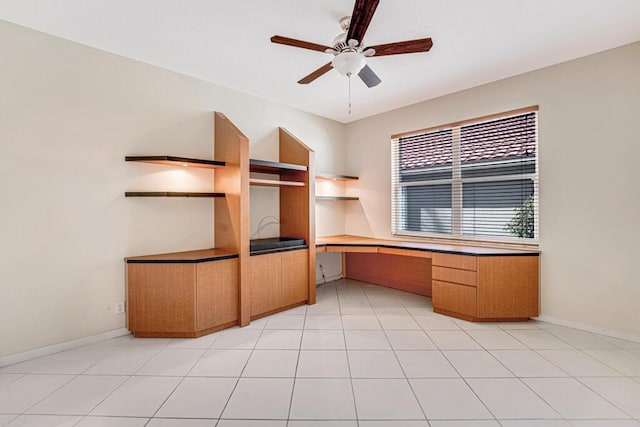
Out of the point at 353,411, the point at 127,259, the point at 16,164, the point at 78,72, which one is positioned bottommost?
the point at 353,411

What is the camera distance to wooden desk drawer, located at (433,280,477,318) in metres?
3.20

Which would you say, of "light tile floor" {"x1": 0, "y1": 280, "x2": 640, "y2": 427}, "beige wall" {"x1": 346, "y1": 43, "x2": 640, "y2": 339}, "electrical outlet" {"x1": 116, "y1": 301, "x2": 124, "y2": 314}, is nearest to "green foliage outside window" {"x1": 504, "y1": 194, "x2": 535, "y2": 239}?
"beige wall" {"x1": 346, "y1": 43, "x2": 640, "y2": 339}

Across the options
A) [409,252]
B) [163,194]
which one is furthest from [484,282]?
[163,194]

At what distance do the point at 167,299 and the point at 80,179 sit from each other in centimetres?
137

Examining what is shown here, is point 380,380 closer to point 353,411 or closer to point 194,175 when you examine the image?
point 353,411

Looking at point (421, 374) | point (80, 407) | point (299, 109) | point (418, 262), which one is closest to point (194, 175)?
point (299, 109)

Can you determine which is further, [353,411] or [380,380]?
[380,380]

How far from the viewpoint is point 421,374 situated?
219 cm

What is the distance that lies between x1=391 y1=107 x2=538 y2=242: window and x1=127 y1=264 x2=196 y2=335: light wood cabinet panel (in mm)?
3097

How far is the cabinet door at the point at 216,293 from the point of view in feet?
9.45

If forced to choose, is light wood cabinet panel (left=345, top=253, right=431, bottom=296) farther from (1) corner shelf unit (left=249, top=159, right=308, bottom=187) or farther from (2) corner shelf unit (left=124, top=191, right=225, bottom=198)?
(2) corner shelf unit (left=124, top=191, right=225, bottom=198)

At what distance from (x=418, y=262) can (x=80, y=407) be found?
3.91 meters

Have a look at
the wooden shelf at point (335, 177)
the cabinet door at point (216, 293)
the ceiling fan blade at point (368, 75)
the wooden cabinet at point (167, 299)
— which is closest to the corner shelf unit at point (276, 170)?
the wooden shelf at point (335, 177)

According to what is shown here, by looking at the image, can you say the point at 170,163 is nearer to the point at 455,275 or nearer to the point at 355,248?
the point at 355,248
